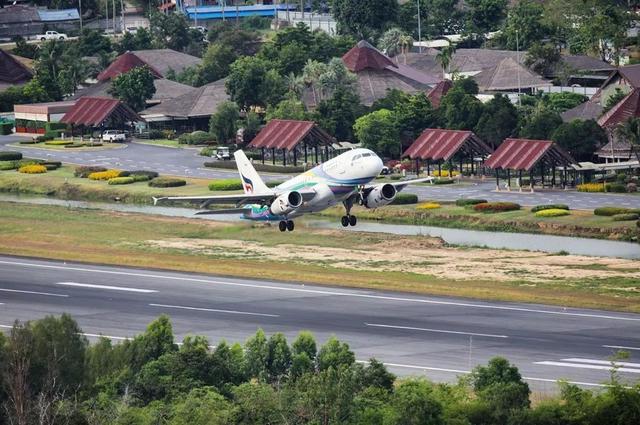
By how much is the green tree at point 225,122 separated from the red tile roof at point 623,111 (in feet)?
143

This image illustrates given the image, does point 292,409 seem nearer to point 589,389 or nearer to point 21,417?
point 21,417

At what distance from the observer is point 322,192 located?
392 ft

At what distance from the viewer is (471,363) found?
266ft

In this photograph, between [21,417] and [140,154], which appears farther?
[140,154]

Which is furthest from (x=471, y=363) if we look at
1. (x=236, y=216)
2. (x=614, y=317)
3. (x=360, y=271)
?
(x=236, y=216)

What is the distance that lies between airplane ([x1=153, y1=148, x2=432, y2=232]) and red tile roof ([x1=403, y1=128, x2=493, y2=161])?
36.4 meters

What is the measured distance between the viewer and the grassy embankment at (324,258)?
10625 centimetres

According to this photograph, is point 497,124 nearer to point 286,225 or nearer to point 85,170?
point 85,170

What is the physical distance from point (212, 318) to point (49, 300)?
1246cm

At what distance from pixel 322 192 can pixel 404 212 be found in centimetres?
2537

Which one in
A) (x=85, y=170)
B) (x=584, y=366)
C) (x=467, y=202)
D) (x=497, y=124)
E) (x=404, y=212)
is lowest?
(x=584, y=366)

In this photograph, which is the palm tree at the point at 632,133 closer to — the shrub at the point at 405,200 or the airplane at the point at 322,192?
the shrub at the point at 405,200

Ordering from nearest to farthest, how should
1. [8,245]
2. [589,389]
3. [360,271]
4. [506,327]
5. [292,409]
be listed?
1. [292,409]
2. [589,389]
3. [506,327]
4. [360,271]
5. [8,245]

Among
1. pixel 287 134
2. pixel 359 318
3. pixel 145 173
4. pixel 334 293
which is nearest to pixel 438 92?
pixel 287 134
